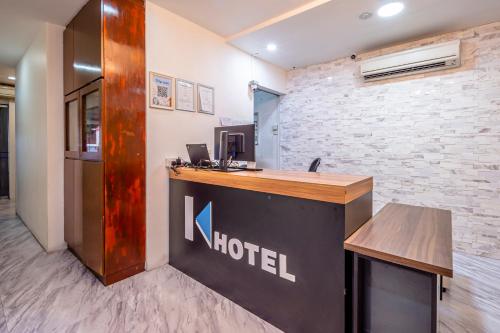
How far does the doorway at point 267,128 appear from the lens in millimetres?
4746

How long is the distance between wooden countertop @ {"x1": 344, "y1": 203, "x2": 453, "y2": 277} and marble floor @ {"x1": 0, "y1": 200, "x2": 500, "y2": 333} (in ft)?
2.45

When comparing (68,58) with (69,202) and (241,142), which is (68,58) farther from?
(241,142)

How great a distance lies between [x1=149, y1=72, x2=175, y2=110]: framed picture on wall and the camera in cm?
253

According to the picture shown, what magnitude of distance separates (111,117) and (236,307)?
198 cm

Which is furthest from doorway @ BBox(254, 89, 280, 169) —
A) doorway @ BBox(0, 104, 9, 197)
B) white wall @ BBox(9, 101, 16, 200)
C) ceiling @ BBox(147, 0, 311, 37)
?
doorway @ BBox(0, 104, 9, 197)

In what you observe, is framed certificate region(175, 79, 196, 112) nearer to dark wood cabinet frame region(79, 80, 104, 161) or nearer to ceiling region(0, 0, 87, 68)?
dark wood cabinet frame region(79, 80, 104, 161)

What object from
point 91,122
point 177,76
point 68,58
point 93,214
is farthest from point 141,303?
point 68,58

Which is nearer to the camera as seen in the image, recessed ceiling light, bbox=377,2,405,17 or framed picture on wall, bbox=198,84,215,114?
recessed ceiling light, bbox=377,2,405,17

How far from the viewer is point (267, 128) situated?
4895 millimetres

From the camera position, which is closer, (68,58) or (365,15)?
(365,15)

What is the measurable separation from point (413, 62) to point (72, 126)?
4.33 m

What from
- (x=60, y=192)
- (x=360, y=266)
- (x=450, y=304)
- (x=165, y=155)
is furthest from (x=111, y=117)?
(x=450, y=304)

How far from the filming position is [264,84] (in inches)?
Result: 161

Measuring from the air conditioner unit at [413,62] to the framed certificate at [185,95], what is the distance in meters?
2.50
